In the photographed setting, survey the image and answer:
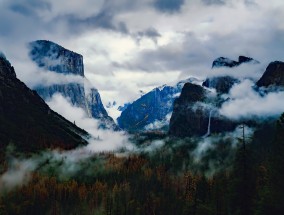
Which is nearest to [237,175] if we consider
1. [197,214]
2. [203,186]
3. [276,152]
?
[276,152]

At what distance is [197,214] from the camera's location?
343 ft

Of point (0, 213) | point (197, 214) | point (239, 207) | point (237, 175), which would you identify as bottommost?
point (0, 213)

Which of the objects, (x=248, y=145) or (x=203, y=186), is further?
(x=203, y=186)

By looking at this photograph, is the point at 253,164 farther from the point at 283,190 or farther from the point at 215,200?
the point at 215,200

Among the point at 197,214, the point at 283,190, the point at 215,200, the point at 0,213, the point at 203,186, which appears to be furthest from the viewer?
the point at 203,186

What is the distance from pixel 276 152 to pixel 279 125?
13.7ft

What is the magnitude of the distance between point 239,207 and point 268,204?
22.1 feet

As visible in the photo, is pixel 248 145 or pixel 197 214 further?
pixel 197 214

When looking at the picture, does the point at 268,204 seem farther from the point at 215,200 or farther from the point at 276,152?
the point at 215,200

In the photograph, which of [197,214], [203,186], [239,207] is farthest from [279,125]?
[203,186]

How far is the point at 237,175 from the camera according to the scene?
220ft

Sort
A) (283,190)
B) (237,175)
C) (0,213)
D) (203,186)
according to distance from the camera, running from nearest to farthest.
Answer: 1. (283,190)
2. (237,175)
3. (0,213)
4. (203,186)

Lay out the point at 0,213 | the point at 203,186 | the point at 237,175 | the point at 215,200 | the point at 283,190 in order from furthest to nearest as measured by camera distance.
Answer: the point at 203,186
the point at 0,213
the point at 215,200
the point at 237,175
the point at 283,190

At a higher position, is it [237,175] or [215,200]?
[237,175]
